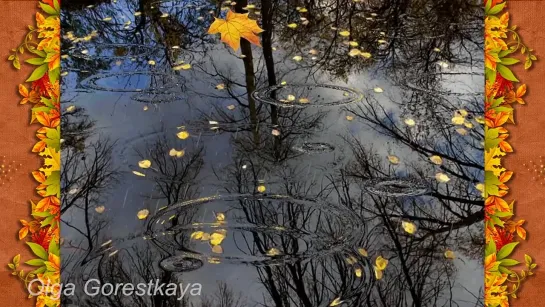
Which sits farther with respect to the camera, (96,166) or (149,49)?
(149,49)

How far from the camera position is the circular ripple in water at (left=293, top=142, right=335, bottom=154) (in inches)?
129

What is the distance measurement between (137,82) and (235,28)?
1.37m

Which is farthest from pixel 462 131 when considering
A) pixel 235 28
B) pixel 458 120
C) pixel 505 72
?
pixel 235 28

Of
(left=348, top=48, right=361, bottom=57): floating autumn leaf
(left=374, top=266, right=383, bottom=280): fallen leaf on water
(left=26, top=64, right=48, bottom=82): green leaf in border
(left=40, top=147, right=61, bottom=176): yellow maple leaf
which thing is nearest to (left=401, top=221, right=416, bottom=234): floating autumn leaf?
(left=374, top=266, right=383, bottom=280): fallen leaf on water

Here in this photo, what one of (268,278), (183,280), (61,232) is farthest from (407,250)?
(61,232)

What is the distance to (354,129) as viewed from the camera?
3.46 metres

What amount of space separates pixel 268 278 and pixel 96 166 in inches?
52.6

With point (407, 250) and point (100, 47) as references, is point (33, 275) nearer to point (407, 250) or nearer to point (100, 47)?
point (407, 250)

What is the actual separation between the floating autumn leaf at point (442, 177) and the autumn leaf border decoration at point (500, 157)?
0.28m

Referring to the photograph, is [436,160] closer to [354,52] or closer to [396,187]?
[396,187]

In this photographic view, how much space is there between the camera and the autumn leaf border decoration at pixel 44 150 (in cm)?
230

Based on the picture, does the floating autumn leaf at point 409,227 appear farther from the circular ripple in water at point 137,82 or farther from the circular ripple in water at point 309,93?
the circular ripple in water at point 137,82

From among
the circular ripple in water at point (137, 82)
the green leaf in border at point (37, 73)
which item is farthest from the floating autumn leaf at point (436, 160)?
the green leaf in border at point (37, 73)

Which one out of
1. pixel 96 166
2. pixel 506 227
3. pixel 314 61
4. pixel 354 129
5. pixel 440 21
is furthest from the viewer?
pixel 440 21
